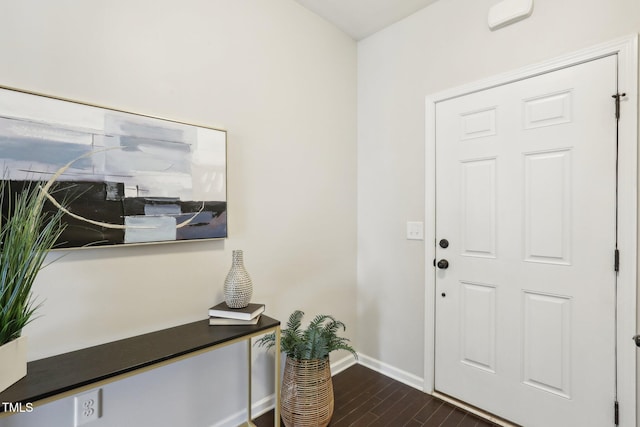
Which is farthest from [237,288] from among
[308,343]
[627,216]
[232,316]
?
[627,216]

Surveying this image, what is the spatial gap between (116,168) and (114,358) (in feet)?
2.55

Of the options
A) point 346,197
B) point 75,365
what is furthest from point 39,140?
point 346,197

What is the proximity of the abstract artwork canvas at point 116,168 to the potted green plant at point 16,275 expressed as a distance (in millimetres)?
122

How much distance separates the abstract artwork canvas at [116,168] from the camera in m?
1.15

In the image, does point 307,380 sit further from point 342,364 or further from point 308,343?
point 342,364

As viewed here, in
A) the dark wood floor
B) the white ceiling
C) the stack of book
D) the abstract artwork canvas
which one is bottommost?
the dark wood floor

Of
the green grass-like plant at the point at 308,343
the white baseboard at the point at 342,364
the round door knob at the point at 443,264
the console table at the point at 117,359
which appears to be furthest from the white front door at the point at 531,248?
the console table at the point at 117,359

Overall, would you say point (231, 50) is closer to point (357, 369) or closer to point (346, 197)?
point (346, 197)

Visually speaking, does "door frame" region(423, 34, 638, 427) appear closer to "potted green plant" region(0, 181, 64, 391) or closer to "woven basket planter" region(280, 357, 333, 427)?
"woven basket planter" region(280, 357, 333, 427)

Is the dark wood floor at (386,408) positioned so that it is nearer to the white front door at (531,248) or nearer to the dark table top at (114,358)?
the white front door at (531,248)

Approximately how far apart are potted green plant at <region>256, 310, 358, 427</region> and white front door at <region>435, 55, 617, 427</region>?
32.9 inches

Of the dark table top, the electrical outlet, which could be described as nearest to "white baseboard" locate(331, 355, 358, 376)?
the dark table top

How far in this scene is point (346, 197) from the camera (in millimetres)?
2459

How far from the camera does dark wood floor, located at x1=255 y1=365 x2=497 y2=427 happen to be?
1.79 metres
